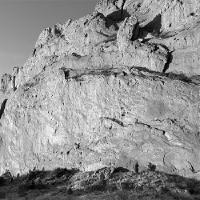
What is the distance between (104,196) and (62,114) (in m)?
23.0

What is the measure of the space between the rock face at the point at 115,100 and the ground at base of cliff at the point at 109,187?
2150 mm

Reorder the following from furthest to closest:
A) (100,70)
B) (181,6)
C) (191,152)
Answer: (181,6) < (100,70) < (191,152)

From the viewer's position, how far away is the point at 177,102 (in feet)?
153

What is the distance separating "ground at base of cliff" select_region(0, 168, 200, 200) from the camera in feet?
121

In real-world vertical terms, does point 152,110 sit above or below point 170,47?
below

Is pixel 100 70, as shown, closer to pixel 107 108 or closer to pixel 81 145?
pixel 107 108

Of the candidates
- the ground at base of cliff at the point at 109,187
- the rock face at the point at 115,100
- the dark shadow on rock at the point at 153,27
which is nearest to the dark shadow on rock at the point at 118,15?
the rock face at the point at 115,100

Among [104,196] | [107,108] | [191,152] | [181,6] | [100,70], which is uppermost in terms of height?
[181,6]

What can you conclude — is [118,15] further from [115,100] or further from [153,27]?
[115,100]

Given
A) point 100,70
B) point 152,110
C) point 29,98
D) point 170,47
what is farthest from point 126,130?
point 29,98

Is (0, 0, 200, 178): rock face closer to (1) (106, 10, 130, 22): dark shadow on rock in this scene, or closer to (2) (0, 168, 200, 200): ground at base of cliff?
(1) (106, 10, 130, 22): dark shadow on rock

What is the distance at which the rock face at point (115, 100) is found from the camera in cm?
4647

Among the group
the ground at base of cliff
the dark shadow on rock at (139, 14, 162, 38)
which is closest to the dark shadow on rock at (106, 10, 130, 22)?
the dark shadow on rock at (139, 14, 162, 38)

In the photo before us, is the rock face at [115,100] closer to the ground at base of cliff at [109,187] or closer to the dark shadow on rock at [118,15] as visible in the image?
the dark shadow on rock at [118,15]
